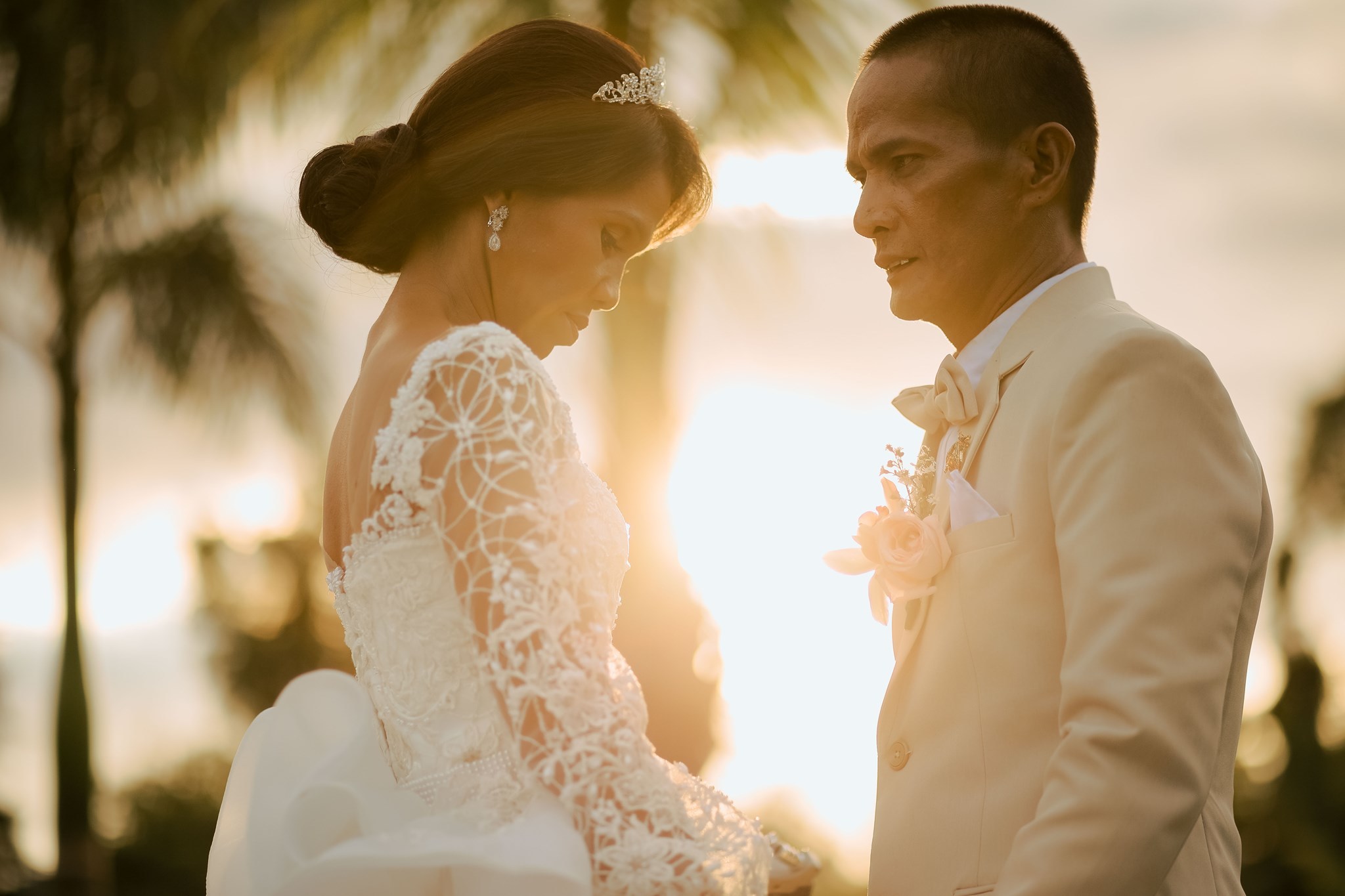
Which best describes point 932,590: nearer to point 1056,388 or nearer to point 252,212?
point 1056,388

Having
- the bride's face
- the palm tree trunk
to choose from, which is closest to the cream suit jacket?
the bride's face

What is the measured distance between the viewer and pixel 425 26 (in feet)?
24.6

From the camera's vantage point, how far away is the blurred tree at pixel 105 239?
39.8 feet

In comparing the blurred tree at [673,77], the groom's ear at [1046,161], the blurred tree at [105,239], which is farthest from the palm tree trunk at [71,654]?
the groom's ear at [1046,161]

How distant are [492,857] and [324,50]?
23.2ft

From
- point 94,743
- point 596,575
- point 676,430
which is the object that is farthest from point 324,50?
point 94,743

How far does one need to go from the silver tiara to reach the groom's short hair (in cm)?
61

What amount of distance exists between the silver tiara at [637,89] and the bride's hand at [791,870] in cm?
192

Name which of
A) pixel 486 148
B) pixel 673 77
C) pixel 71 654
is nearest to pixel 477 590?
pixel 486 148

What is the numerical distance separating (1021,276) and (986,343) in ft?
0.61

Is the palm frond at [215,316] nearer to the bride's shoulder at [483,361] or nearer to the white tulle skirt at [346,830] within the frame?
the white tulle skirt at [346,830]

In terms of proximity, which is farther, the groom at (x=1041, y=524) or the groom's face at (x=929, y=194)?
the groom's face at (x=929, y=194)

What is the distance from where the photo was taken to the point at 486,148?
9.05ft

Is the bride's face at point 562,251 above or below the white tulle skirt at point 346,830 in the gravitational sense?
above
